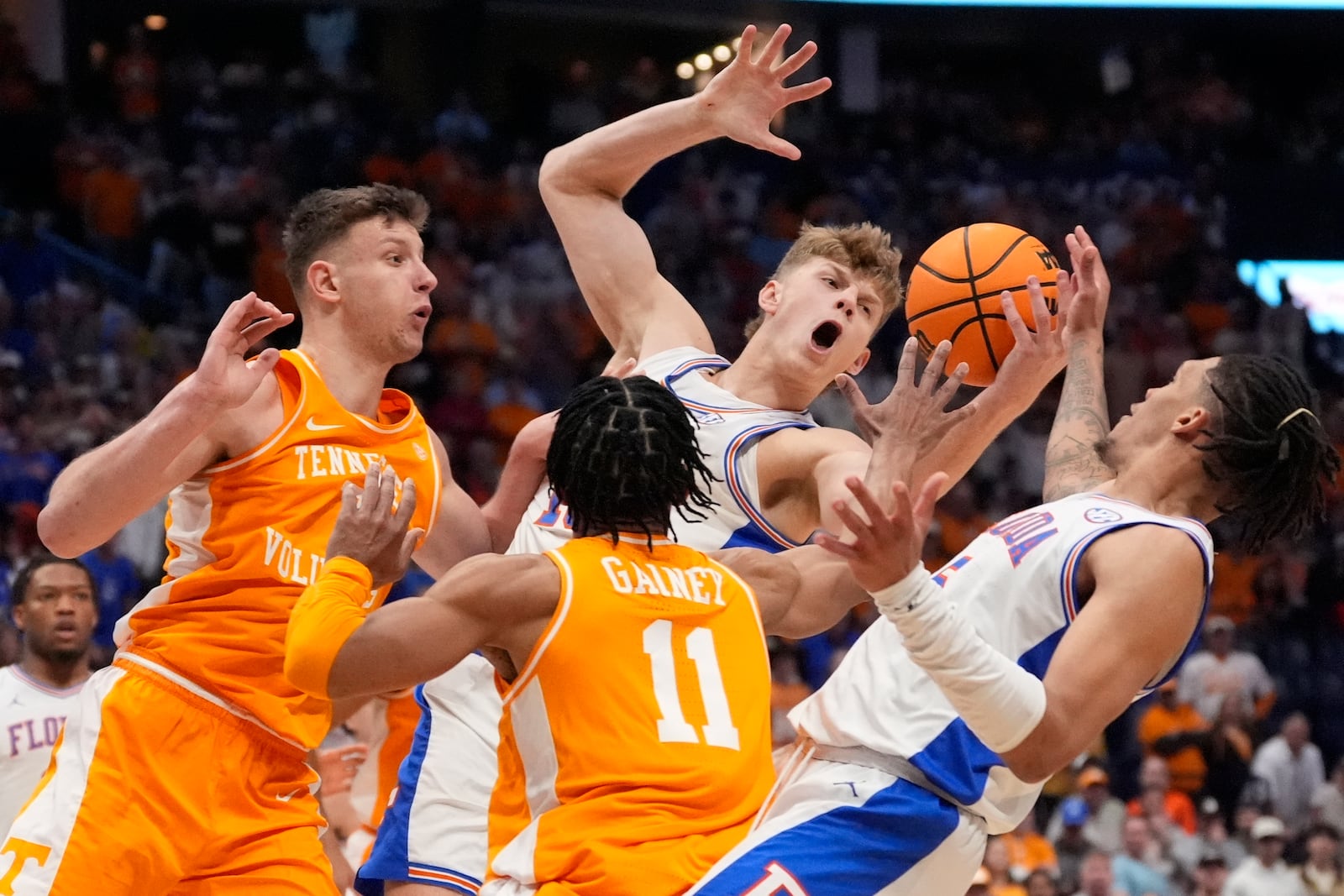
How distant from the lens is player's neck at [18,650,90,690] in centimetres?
677

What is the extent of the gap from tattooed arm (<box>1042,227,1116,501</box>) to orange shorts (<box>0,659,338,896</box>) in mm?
2103

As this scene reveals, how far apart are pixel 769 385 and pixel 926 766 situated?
181 centimetres

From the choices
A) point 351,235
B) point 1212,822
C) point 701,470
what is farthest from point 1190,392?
point 1212,822

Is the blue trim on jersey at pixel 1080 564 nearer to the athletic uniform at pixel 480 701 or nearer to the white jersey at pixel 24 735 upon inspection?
the athletic uniform at pixel 480 701

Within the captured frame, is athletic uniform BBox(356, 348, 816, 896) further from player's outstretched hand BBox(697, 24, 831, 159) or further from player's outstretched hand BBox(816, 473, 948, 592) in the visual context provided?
player's outstretched hand BBox(816, 473, 948, 592)

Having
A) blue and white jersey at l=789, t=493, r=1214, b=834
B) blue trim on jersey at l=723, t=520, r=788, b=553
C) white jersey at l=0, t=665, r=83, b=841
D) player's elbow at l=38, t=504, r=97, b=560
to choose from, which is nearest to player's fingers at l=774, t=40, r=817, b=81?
blue trim on jersey at l=723, t=520, r=788, b=553

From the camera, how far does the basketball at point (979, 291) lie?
4.71m

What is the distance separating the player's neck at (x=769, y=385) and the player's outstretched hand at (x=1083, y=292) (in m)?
0.91

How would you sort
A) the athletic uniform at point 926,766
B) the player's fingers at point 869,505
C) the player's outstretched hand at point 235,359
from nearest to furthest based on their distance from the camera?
the player's fingers at point 869,505 < the athletic uniform at point 926,766 < the player's outstretched hand at point 235,359

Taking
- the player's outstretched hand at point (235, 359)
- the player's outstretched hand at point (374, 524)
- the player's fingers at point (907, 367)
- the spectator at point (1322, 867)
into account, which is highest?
the player's outstretched hand at point (235, 359)

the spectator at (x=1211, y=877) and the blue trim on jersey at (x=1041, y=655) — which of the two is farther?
the spectator at (x=1211, y=877)

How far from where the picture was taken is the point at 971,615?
3537 mm

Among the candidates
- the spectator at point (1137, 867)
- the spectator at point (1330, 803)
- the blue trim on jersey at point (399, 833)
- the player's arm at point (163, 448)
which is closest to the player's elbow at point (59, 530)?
the player's arm at point (163, 448)

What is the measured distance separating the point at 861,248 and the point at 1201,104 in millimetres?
15887
